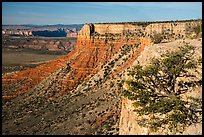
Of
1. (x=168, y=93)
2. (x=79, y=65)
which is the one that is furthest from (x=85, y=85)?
(x=168, y=93)

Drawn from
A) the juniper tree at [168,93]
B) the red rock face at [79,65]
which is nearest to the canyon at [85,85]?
the red rock face at [79,65]

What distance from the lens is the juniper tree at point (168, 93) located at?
13.4 metres

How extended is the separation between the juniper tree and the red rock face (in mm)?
34334

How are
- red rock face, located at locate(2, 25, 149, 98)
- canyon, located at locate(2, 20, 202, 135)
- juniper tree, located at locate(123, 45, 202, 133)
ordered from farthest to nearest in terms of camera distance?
red rock face, located at locate(2, 25, 149, 98) → canyon, located at locate(2, 20, 202, 135) → juniper tree, located at locate(123, 45, 202, 133)

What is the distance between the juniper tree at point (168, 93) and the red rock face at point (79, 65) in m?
34.3

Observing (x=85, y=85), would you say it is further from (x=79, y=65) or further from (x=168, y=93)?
(x=168, y=93)

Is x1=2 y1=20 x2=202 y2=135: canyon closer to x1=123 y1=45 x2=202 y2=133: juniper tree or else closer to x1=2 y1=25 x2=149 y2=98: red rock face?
x1=2 y1=25 x2=149 y2=98: red rock face

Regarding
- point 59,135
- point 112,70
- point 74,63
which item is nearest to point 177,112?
point 59,135

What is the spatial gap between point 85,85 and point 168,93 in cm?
3601

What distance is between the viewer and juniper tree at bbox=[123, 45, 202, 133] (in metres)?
13.4

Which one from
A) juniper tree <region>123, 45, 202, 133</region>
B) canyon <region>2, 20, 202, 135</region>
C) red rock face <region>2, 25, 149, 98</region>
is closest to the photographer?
juniper tree <region>123, 45, 202, 133</region>

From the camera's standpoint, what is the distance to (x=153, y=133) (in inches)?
569

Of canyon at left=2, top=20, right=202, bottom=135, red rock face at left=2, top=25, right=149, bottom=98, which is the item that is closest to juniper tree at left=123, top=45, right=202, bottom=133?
canyon at left=2, top=20, right=202, bottom=135

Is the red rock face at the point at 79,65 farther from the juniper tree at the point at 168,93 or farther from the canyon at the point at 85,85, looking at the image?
the juniper tree at the point at 168,93
